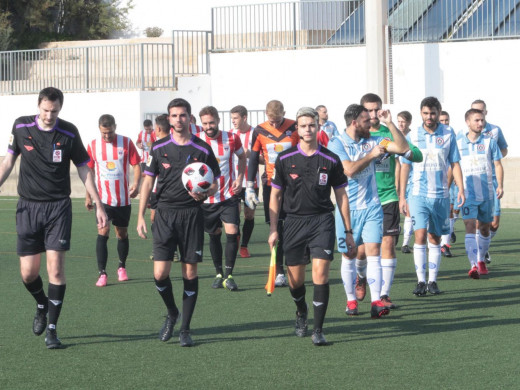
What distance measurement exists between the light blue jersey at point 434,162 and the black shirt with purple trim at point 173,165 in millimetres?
3039

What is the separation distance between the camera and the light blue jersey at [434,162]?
10578 millimetres

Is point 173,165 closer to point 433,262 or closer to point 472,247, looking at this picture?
point 433,262

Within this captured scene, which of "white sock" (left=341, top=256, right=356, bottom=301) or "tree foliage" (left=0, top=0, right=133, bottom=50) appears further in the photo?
"tree foliage" (left=0, top=0, right=133, bottom=50)

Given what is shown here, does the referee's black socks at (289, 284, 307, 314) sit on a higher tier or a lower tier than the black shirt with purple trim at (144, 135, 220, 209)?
lower

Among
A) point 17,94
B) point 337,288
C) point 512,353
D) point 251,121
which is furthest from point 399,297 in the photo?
point 17,94

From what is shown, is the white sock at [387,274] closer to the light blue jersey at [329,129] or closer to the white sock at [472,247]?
the white sock at [472,247]

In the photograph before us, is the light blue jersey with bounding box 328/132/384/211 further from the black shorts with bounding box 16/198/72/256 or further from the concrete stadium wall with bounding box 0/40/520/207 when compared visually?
the concrete stadium wall with bounding box 0/40/520/207

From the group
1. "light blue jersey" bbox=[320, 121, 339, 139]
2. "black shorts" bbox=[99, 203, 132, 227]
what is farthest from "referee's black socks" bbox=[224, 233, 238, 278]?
"light blue jersey" bbox=[320, 121, 339, 139]

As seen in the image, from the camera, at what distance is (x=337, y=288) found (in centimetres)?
1118

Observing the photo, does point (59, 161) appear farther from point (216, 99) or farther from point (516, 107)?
point (216, 99)

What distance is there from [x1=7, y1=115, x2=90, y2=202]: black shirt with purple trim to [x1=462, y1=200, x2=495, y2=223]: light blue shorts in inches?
227

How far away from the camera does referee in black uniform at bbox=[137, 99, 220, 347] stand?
8211 mm

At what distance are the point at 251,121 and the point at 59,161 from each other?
1849 cm

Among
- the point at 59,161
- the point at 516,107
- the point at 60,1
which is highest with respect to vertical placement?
the point at 60,1
